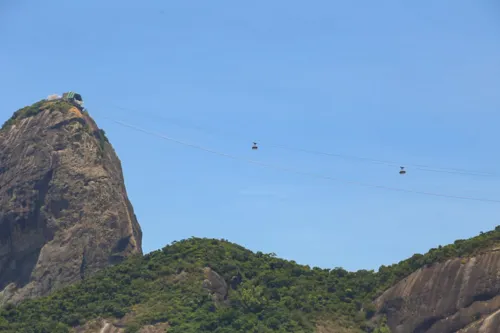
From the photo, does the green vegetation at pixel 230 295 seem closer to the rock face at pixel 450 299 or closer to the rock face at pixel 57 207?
the rock face at pixel 450 299

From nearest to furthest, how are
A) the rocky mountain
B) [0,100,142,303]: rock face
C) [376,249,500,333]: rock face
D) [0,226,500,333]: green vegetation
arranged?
1. [376,249,500,333]: rock face
2. the rocky mountain
3. [0,226,500,333]: green vegetation
4. [0,100,142,303]: rock face

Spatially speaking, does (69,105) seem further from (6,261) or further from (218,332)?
(218,332)

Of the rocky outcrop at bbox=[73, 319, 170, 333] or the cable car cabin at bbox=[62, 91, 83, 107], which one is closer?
the rocky outcrop at bbox=[73, 319, 170, 333]

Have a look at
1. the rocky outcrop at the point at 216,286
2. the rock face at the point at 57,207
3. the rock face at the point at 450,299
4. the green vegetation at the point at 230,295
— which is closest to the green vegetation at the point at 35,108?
the rock face at the point at 57,207

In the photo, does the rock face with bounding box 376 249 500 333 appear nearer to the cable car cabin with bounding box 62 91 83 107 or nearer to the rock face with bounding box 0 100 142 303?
the rock face with bounding box 0 100 142 303

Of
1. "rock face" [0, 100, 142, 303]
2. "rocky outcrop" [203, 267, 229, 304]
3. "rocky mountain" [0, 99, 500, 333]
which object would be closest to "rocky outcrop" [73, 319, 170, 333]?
"rocky mountain" [0, 99, 500, 333]
